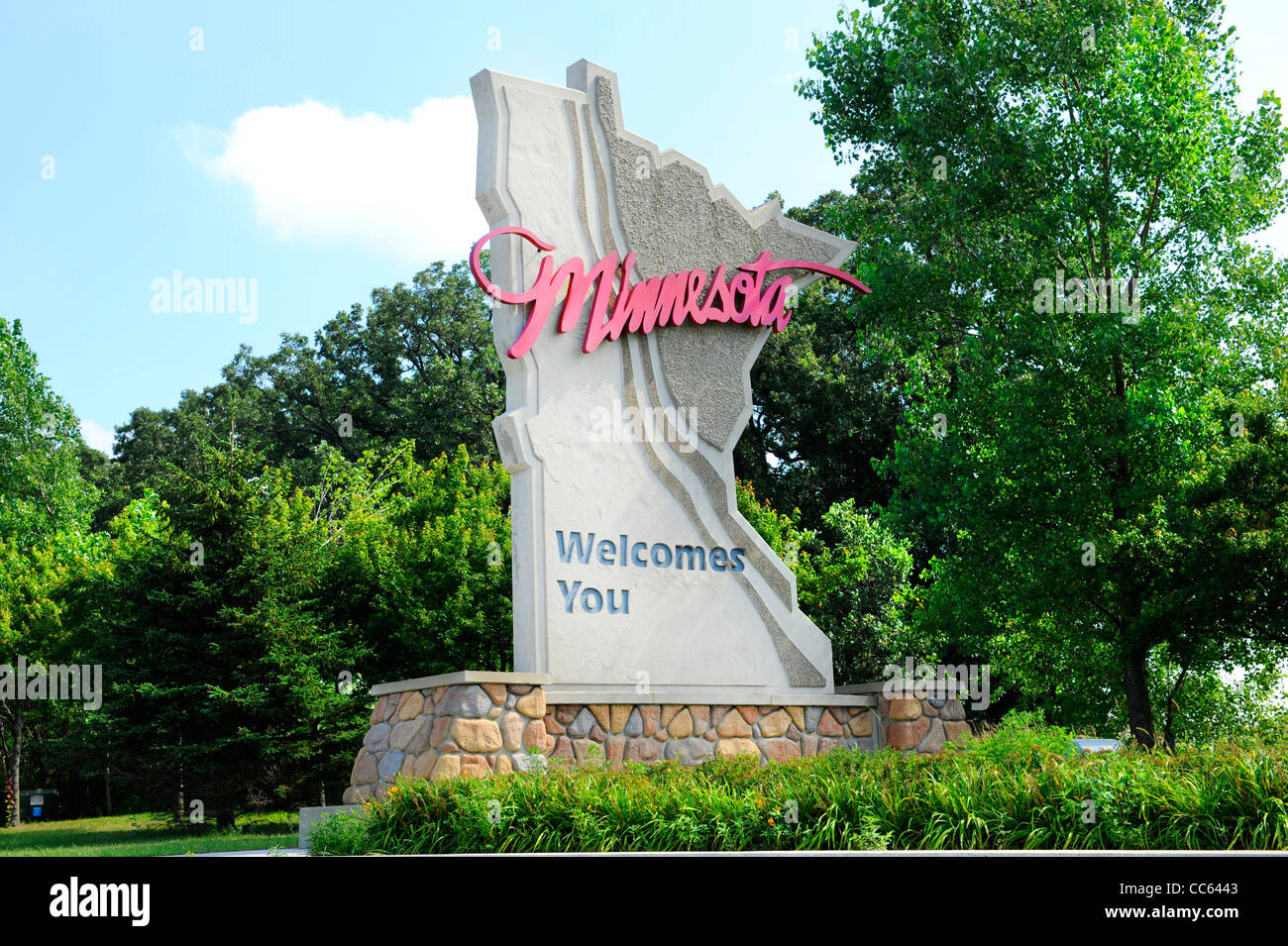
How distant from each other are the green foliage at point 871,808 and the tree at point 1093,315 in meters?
6.47

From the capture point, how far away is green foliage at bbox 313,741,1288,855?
307 inches

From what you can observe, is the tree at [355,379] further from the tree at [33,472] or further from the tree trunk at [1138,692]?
the tree trunk at [1138,692]

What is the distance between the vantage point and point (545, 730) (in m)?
11.6

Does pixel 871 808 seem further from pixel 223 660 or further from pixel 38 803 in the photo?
pixel 38 803

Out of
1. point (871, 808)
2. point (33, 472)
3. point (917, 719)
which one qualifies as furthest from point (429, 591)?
point (33, 472)

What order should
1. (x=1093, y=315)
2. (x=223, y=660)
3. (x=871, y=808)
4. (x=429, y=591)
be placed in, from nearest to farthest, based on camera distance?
(x=871, y=808), (x=1093, y=315), (x=223, y=660), (x=429, y=591)

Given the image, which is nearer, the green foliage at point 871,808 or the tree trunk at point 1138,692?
the green foliage at point 871,808

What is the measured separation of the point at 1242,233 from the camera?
16.3 m

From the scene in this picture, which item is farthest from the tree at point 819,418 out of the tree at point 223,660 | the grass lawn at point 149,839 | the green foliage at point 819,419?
the grass lawn at point 149,839

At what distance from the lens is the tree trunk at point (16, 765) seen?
85.9 feet

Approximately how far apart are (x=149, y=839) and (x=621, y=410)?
9.36 meters

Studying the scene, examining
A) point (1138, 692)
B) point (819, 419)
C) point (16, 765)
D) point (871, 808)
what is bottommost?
point (16, 765)
